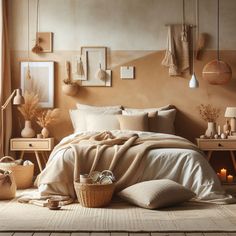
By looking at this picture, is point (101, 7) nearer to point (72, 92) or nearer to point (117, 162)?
point (72, 92)

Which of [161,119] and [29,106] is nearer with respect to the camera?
[161,119]

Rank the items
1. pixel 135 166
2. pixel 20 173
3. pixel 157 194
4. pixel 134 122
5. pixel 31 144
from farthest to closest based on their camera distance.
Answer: pixel 31 144
pixel 134 122
pixel 20 173
pixel 135 166
pixel 157 194

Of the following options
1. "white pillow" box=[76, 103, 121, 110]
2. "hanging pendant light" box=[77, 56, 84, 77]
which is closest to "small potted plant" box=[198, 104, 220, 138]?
"white pillow" box=[76, 103, 121, 110]

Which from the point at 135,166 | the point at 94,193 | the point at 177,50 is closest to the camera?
the point at 94,193

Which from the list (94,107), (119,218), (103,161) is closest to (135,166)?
(103,161)

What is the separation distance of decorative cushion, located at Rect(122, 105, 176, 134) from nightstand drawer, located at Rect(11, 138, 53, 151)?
3.94 ft

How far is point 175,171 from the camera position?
5453mm

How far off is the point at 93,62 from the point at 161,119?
4.52 feet

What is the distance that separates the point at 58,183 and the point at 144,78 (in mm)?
2815

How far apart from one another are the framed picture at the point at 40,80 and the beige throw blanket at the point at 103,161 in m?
2.12

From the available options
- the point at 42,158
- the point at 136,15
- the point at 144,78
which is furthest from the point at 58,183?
the point at 136,15

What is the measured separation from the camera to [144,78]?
7.63 m

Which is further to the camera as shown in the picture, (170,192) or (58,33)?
(58,33)

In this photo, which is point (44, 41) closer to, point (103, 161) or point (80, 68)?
point (80, 68)
